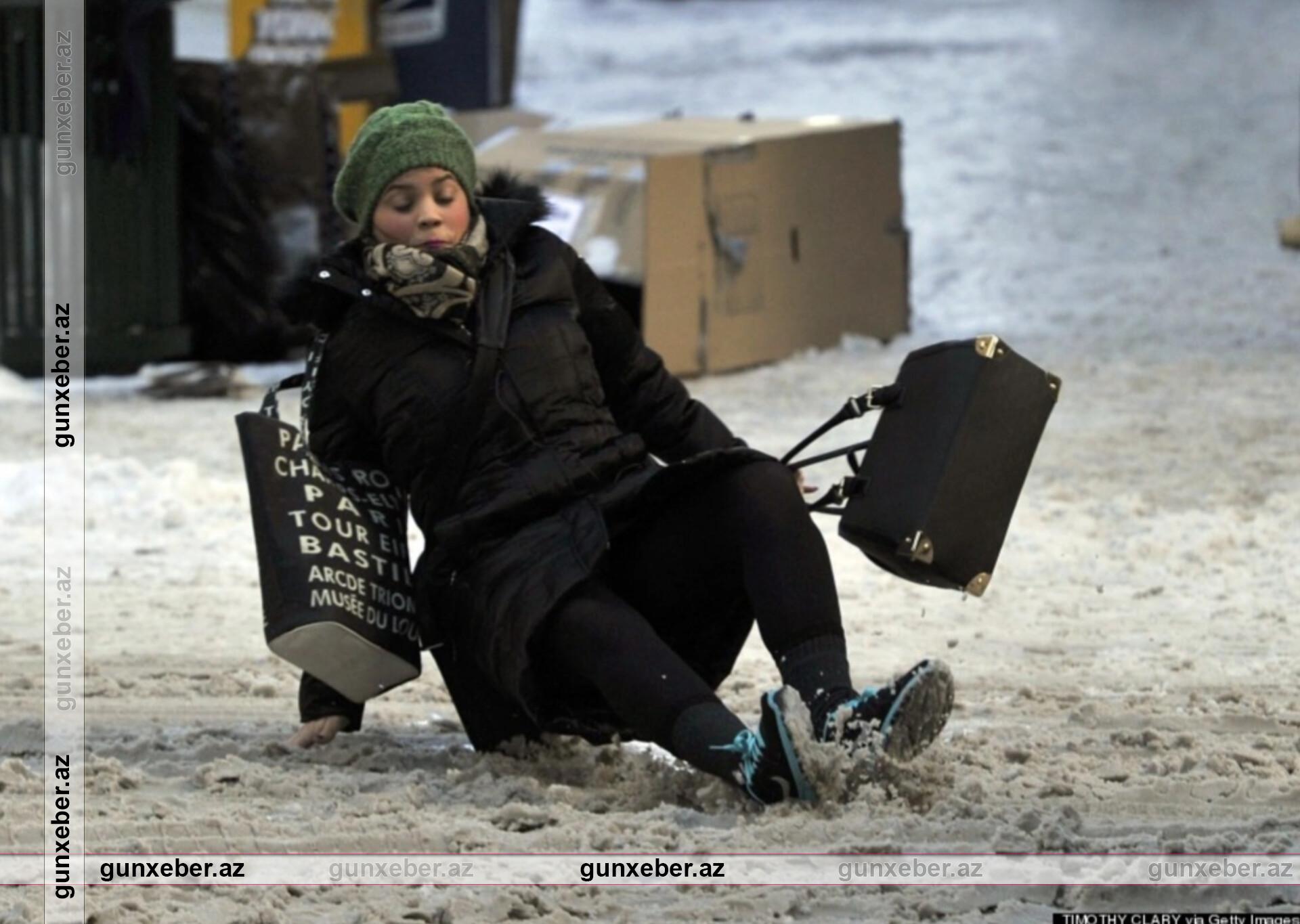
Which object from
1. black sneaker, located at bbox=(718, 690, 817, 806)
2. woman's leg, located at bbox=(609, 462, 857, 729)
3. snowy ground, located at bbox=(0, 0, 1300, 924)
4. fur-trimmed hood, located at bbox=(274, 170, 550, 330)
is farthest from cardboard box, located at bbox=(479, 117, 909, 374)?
black sneaker, located at bbox=(718, 690, 817, 806)

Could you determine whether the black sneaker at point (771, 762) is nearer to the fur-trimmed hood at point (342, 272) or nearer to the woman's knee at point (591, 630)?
the woman's knee at point (591, 630)

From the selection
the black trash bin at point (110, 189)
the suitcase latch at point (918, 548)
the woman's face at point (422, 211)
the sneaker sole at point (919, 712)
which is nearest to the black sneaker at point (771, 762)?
the sneaker sole at point (919, 712)

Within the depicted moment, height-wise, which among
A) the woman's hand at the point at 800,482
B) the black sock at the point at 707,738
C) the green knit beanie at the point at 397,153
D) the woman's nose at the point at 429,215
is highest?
the green knit beanie at the point at 397,153

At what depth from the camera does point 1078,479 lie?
5.82 m

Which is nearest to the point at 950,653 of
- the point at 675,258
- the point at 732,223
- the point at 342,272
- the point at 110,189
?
the point at 342,272

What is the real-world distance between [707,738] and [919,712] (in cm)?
30

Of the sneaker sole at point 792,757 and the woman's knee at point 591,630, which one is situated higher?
the woman's knee at point 591,630

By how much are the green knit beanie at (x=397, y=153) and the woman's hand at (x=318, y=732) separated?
80cm

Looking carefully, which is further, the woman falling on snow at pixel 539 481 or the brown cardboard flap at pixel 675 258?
the brown cardboard flap at pixel 675 258

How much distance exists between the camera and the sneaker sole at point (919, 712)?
2822mm

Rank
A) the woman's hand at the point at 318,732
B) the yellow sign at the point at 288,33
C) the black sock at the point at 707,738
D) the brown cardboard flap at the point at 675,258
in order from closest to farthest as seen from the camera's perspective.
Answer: the black sock at the point at 707,738
the woman's hand at the point at 318,732
the brown cardboard flap at the point at 675,258
the yellow sign at the point at 288,33

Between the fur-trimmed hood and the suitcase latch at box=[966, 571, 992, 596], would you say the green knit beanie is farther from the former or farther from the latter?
the suitcase latch at box=[966, 571, 992, 596]

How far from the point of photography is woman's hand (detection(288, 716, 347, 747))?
3463mm

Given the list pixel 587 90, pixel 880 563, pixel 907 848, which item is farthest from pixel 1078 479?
pixel 587 90
